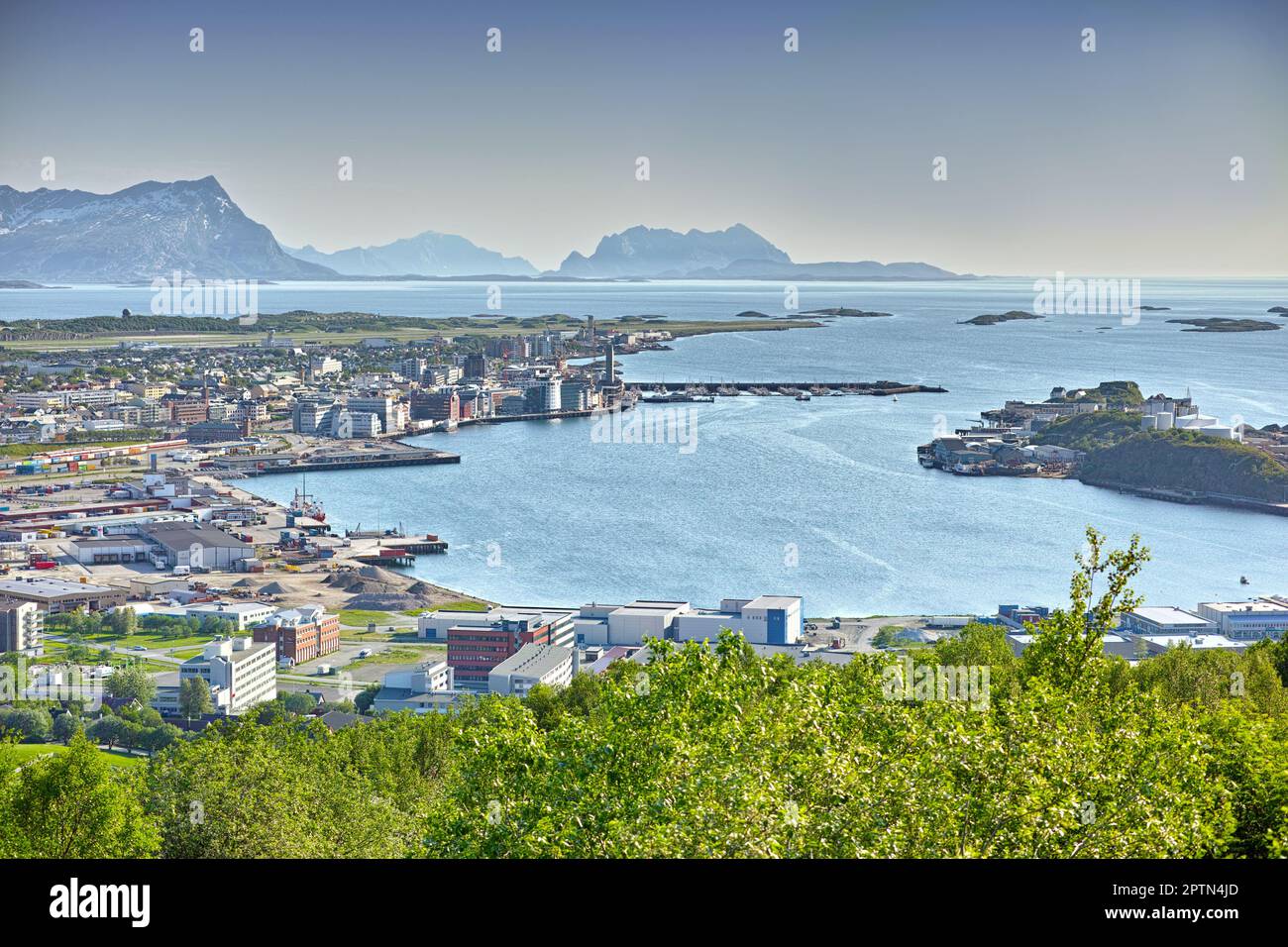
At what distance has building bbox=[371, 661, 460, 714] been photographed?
7359 mm

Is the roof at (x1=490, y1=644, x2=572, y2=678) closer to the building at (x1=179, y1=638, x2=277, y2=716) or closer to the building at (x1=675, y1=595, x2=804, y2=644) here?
the building at (x1=675, y1=595, x2=804, y2=644)

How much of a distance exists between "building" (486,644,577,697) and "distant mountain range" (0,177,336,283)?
31.7 m

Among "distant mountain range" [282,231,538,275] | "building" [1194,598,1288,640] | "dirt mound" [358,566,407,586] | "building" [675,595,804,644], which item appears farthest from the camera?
"distant mountain range" [282,231,538,275]

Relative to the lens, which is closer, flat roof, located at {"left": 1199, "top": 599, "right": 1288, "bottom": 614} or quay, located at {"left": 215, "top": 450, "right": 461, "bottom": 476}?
flat roof, located at {"left": 1199, "top": 599, "right": 1288, "bottom": 614}

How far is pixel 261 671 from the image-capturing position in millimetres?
8234

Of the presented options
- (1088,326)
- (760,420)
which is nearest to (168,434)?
(760,420)

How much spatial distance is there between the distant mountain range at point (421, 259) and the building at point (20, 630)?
206ft

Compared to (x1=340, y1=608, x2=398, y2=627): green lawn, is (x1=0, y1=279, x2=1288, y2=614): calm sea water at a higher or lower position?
higher

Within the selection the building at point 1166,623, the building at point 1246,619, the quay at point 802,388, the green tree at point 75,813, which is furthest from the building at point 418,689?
the quay at point 802,388
